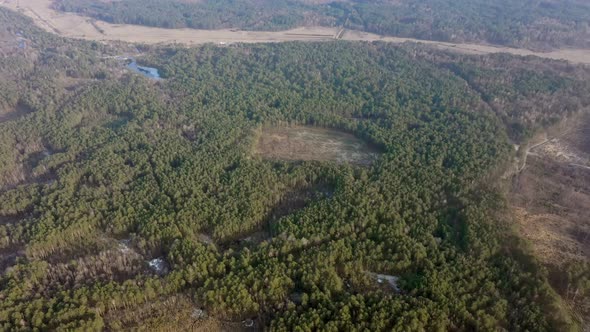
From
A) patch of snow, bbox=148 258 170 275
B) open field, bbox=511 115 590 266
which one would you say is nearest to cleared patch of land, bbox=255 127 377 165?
open field, bbox=511 115 590 266

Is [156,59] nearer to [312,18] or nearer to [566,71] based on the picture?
[312,18]

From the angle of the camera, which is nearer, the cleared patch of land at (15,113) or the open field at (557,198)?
the open field at (557,198)

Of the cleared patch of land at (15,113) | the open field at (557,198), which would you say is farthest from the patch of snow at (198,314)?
the cleared patch of land at (15,113)

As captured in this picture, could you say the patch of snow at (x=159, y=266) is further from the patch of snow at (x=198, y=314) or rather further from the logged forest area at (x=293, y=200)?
the patch of snow at (x=198, y=314)

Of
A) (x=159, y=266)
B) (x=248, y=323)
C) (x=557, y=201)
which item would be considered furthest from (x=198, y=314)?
(x=557, y=201)

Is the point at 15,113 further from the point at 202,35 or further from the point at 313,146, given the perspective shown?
the point at 202,35

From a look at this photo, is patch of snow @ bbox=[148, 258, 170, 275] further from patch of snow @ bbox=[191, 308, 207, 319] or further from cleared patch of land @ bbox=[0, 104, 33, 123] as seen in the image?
cleared patch of land @ bbox=[0, 104, 33, 123]
